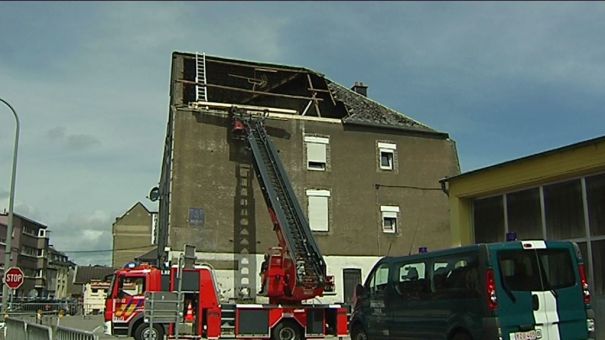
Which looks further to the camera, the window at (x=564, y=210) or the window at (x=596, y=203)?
the window at (x=564, y=210)

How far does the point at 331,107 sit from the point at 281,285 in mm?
17071

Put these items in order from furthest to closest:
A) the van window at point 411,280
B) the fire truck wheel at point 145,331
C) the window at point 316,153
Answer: the window at point 316,153 → the fire truck wheel at point 145,331 → the van window at point 411,280

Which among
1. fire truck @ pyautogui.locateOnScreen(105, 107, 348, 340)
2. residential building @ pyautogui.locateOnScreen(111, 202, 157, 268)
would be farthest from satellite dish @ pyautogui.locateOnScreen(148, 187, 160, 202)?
residential building @ pyautogui.locateOnScreen(111, 202, 157, 268)

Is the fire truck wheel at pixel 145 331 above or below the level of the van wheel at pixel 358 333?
below

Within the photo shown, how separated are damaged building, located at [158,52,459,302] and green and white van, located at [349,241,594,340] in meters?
19.2

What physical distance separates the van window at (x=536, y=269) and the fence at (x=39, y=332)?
21.4 feet

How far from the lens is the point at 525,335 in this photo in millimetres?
10281

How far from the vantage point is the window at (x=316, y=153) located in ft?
109

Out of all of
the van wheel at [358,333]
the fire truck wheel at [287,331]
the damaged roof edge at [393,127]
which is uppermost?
the damaged roof edge at [393,127]

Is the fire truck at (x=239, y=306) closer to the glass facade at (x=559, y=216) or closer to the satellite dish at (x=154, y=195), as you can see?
the glass facade at (x=559, y=216)

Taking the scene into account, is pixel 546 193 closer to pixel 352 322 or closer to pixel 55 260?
pixel 352 322

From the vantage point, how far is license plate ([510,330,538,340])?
10195 mm

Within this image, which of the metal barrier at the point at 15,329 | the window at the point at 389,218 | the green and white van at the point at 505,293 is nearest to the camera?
the green and white van at the point at 505,293

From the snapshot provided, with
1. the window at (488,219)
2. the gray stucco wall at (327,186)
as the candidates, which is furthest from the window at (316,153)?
the window at (488,219)
